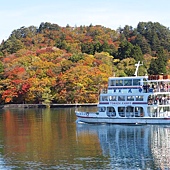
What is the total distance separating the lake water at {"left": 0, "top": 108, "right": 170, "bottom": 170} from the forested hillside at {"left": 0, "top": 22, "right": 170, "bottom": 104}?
42.4 metres

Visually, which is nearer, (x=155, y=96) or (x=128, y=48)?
(x=155, y=96)

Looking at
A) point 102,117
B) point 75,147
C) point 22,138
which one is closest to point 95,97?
point 102,117

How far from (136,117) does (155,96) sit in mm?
3531

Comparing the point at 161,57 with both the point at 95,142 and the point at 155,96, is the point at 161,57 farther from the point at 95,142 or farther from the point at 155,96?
the point at 95,142

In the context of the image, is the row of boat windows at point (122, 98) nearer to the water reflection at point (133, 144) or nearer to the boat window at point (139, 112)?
the boat window at point (139, 112)

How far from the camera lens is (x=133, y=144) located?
149 ft

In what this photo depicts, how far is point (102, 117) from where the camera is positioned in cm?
5962

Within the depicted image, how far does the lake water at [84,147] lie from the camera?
37.7 m

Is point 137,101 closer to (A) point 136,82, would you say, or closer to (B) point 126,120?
(A) point 136,82

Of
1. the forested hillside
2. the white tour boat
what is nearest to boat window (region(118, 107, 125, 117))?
the white tour boat

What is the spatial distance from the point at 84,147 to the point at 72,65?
68.3m

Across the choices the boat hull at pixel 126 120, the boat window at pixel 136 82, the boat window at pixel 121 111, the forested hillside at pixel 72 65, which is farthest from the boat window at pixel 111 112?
the forested hillside at pixel 72 65

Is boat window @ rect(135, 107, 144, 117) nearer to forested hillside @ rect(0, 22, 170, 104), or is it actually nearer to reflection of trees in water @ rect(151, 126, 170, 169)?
reflection of trees in water @ rect(151, 126, 170, 169)

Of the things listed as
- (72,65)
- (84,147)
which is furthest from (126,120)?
(72,65)
